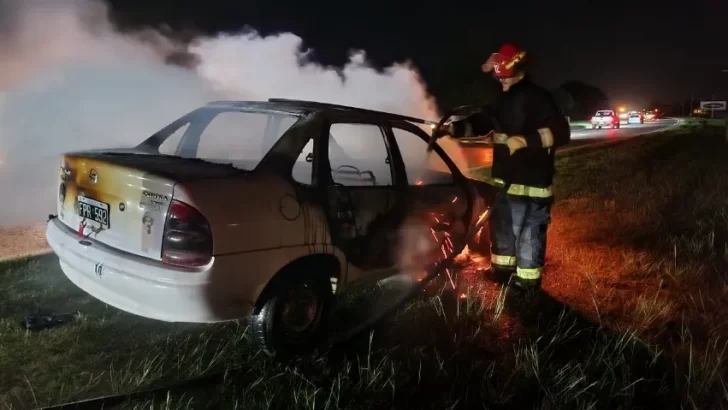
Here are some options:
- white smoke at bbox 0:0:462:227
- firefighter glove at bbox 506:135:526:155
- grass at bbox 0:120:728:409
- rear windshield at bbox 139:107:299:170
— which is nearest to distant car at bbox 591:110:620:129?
white smoke at bbox 0:0:462:227

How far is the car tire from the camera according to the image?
346cm

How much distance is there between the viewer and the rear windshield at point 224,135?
4.37 m

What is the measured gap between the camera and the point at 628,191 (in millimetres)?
8945

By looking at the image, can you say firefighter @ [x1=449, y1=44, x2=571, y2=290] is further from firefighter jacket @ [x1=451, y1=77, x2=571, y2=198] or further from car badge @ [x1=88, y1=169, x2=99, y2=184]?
car badge @ [x1=88, y1=169, x2=99, y2=184]

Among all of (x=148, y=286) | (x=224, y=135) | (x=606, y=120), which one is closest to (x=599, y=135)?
(x=606, y=120)

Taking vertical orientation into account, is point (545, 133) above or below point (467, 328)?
above

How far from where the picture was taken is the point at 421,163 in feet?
17.1

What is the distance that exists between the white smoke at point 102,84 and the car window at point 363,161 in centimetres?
474

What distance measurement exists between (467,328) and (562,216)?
3782 mm

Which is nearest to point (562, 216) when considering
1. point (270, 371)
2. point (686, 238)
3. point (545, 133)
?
point (686, 238)

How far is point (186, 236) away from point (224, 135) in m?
3.06

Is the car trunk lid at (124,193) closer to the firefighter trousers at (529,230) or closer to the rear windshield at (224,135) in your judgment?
the rear windshield at (224,135)

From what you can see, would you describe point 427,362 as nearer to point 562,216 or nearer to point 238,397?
point 238,397

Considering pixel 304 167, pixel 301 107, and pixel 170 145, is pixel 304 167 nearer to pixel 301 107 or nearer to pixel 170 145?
pixel 301 107
